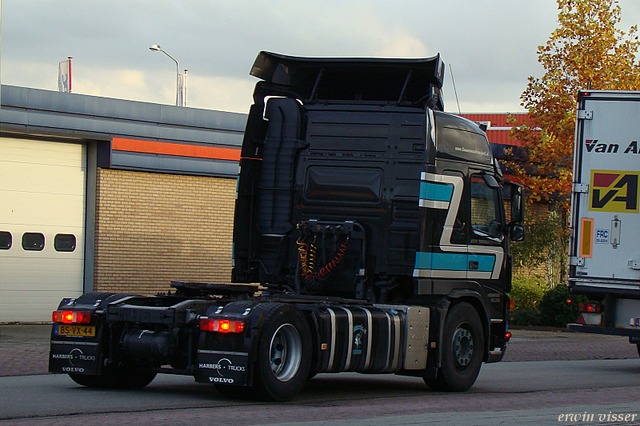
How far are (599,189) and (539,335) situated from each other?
31.6ft

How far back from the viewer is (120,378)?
10.3 m

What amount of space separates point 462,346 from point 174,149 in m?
12.6

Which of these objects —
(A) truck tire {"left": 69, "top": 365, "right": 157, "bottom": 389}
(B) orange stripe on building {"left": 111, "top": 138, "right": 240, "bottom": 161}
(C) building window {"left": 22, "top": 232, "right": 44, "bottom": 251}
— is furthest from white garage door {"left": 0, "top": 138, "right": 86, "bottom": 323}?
(A) truck tire {"left": 69, "top": 365, "right": 157, "bottom": 389}

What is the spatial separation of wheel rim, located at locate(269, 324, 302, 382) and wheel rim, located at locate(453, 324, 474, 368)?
2.74 m

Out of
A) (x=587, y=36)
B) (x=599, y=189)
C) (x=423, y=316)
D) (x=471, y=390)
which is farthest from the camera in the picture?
(x=587, y=36)

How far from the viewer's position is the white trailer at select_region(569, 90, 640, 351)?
1446 cm

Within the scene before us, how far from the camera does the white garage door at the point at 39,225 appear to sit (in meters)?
20.4

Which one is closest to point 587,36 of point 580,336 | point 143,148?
point 580,336

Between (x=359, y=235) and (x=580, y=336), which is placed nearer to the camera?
(x=359, y=235)

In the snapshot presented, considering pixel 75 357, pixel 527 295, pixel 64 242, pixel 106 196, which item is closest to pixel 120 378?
pixel 75 357

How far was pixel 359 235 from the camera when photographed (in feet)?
37.5

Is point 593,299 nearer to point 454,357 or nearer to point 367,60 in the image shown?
point 454,357

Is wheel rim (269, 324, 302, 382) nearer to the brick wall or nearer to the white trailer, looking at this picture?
the white trailer

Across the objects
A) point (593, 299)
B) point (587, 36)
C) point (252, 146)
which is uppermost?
point (587, 36)
